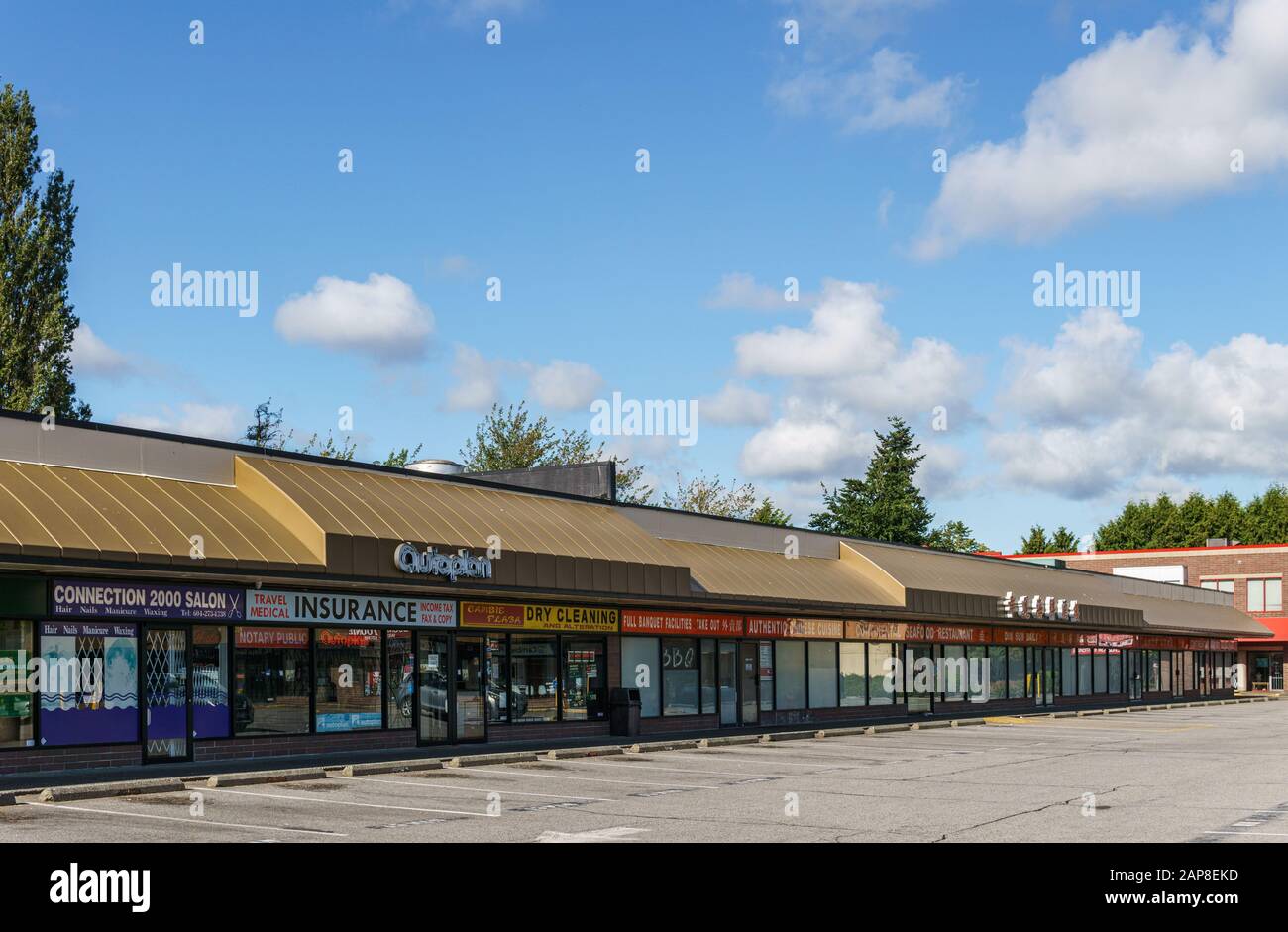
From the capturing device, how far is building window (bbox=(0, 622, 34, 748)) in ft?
67.0

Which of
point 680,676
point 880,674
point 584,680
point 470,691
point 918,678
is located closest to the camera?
point 470,691

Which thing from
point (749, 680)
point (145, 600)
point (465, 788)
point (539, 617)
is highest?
point (145, 600)

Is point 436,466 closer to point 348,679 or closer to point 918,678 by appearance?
point 348,679

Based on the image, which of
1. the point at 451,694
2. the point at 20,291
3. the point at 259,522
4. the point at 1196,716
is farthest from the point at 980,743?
the point at 20,291

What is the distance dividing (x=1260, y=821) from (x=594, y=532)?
17985 millimetres

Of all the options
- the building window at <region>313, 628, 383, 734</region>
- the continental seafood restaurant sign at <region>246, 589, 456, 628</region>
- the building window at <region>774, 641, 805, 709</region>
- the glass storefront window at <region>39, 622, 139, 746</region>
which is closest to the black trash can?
the continental seafood restaurant sign at <region>246, 589, 456, 628</region>

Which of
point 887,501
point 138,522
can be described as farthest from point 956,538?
point 138,522

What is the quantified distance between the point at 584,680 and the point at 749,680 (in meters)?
6.89

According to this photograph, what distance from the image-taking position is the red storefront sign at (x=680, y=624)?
32500 mm

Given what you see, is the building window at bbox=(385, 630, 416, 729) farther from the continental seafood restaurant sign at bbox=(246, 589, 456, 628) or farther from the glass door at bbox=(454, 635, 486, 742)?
the glass door at bbox=(454, 635, 486, 742)

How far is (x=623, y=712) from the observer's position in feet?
103

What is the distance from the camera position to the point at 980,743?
32.1 metres

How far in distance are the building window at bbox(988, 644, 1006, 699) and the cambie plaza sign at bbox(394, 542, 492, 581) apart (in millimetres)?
28499
